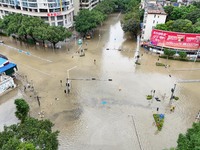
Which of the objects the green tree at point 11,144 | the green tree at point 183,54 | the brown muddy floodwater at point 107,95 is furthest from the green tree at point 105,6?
the green tree at point 11,144

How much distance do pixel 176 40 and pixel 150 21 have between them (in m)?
9.09

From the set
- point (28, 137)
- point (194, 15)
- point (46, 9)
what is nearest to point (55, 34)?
point (46, 9)

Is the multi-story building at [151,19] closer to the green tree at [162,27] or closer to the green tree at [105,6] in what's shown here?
the green tree at [162,27]

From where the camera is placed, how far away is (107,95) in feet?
116

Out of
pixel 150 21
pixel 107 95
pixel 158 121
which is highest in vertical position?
pixel 150 21

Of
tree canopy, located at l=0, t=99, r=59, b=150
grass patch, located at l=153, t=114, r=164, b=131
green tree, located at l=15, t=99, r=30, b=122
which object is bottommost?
grass patch, located at l=153, t=114, r=164, b=131

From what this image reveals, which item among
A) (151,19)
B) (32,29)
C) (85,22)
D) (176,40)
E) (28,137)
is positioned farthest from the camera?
(85,22)

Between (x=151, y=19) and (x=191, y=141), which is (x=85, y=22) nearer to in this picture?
(x=151, y=19)

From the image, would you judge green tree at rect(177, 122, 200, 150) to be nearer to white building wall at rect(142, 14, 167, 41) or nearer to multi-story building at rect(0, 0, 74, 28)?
white building wall at rect(142, 14, 167, 41)

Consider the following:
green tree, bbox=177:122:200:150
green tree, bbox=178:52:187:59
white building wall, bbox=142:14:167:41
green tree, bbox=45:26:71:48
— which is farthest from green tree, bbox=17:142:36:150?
white building wall, bbox=142:14:167:41

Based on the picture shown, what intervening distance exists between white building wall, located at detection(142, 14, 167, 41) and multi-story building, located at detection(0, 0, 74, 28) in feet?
86.2

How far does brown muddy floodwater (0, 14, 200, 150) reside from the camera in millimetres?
27516

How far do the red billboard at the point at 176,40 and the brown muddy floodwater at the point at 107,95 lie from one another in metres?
4.26

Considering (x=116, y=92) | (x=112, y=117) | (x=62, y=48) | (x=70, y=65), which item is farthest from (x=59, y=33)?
(x=112, y=117)
